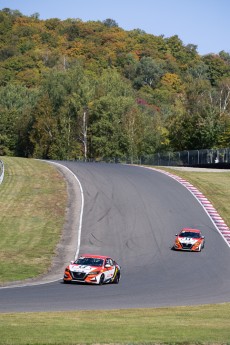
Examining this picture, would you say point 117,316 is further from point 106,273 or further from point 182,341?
point 106,273

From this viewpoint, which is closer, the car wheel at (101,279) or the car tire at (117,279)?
the car wheel at (101,279)

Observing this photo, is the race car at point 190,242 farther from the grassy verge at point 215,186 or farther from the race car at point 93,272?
the race car at point 93,272

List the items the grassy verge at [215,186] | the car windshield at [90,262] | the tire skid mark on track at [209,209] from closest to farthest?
the car windshield at [90,262] → the tire skid mark on track at [209,209] → the grassy verge at [215,186]

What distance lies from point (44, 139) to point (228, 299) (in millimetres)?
92216

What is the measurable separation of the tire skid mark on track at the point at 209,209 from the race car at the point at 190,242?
276cm

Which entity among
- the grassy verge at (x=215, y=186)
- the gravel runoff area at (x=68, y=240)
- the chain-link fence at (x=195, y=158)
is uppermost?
the chain-link fence at (x=195, y=158)

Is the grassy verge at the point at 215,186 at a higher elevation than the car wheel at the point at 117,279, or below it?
higher

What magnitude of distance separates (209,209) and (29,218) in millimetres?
13625

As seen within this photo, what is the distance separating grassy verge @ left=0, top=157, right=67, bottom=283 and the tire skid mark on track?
1018cm

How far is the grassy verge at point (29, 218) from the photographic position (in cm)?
3731

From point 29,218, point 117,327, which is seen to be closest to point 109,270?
point 117,327

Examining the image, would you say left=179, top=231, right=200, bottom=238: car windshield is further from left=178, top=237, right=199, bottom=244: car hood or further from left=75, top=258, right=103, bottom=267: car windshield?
left=75, top=258, right=103, bottom=267: car windshield

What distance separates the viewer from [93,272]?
31.2 m

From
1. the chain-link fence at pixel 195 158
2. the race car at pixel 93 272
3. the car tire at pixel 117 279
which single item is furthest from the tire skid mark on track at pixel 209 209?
the chain-link fence at pixel 195 158
